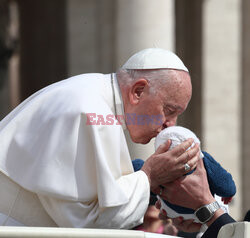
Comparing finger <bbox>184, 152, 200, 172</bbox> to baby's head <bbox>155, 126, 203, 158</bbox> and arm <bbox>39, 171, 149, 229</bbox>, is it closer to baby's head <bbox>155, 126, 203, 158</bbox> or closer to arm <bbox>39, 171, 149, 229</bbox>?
baby's head <bbox>155, 126, 203, 158</bbox>

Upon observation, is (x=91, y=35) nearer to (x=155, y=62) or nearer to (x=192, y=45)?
(x=192, y=45)

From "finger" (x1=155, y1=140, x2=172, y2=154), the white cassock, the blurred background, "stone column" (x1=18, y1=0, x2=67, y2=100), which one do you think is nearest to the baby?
"finger" (x1=155, y1=140, x2=172, y2=154)

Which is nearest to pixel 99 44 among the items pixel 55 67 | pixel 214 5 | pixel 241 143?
pixel 214 5

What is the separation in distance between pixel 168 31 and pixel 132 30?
0.45m

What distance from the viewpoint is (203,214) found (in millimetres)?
3109

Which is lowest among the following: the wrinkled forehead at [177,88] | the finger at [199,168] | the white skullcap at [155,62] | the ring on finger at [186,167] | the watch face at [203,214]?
the watch face at [203,214]

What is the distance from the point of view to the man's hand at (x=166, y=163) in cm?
288

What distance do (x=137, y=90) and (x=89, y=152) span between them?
0.41m

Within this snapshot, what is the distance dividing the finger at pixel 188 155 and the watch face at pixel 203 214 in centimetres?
29

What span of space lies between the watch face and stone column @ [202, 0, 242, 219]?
8037 mm

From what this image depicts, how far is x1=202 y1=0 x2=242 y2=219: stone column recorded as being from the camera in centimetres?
1116

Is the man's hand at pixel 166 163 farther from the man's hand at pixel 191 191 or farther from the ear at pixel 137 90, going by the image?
the ear at pixel 137 90
